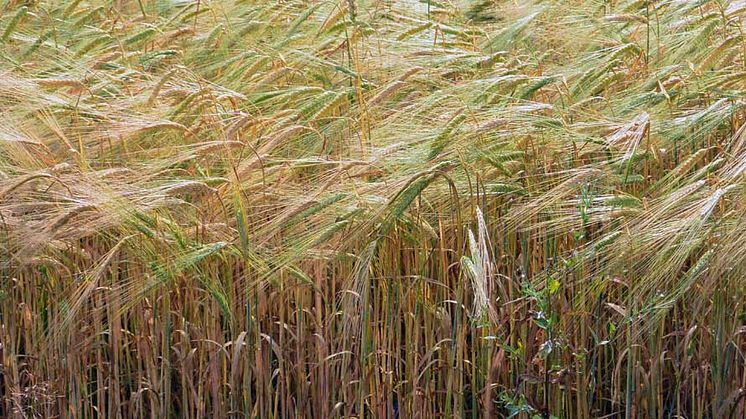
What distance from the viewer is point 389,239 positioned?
2881 mm

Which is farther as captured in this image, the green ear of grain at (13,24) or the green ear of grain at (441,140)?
the green ear of grain at (13,24)

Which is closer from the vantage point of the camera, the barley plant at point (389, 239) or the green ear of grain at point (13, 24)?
the barley plant at point (389, 239)

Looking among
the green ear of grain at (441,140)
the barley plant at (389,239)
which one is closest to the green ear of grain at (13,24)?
the barley plant at (389,239)

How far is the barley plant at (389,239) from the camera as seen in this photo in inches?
105

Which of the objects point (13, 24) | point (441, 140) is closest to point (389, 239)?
point (441, 140)

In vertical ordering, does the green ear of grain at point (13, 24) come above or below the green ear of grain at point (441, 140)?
above

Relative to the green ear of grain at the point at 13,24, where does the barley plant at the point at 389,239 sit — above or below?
below

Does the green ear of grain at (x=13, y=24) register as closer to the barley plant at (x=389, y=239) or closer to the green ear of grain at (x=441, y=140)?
the barley plant at (x=389, y=239)

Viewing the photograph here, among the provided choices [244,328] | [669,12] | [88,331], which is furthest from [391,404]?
[669,12]

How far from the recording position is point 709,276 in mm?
2586

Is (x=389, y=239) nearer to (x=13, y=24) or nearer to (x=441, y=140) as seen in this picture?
(x=441, y=140)

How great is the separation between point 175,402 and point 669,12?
207 cm

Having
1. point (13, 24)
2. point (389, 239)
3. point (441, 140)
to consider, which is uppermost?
point (13, 24)

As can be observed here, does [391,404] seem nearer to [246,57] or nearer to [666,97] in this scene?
[666,97]
